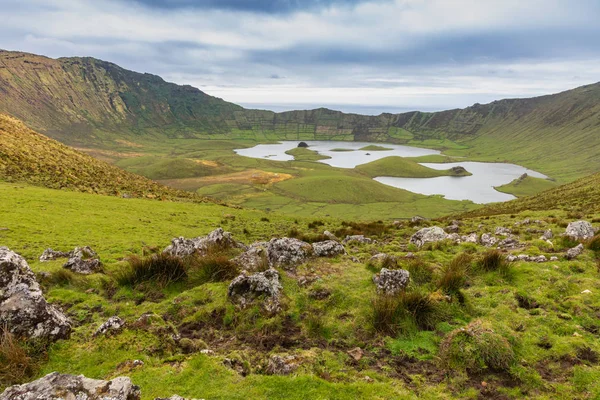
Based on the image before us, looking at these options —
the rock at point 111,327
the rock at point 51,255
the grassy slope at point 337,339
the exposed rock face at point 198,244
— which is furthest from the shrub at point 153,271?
the rock at point 51,255

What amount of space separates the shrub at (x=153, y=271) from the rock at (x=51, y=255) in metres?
5.18

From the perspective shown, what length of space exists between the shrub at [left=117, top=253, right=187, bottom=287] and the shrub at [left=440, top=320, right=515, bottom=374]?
994 cm

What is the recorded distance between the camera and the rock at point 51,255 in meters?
15.7

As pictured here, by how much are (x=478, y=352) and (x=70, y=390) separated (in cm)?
911

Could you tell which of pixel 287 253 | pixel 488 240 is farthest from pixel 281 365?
pixel 488 240

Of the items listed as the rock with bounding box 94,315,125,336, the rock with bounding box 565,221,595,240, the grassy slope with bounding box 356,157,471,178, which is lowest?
the grassy slope with bounding box 356,157,471,178

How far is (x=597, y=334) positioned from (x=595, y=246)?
28.1ft

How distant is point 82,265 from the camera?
1425 cm

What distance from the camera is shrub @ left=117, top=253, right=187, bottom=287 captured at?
1295cm

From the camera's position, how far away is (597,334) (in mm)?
9258

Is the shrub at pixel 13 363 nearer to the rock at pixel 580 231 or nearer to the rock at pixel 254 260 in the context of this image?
the rock at pixel 254 260

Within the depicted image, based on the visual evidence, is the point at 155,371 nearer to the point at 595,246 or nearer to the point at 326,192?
the point at 595,246

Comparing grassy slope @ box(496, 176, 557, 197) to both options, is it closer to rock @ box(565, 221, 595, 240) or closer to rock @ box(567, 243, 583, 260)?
rock @ box(565, 221, 595, 240)

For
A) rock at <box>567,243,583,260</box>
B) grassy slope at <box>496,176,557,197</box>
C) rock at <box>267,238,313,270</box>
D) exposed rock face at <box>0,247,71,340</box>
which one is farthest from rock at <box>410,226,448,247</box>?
grassy slope at <box>496,176,557,197</box>
